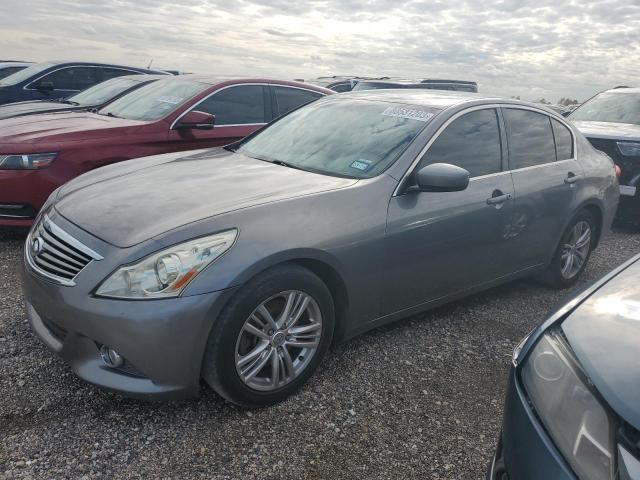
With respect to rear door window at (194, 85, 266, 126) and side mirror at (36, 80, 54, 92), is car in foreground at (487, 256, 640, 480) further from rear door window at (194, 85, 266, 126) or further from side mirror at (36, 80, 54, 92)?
side mirror at (36, 80, 54, 92)

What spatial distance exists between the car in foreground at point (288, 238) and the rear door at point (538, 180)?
0.05ft

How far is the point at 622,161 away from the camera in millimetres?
6570

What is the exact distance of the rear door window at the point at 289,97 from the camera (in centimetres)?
623

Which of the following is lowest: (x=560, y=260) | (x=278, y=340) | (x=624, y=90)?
(x=560, y=260)

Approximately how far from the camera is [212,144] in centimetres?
564

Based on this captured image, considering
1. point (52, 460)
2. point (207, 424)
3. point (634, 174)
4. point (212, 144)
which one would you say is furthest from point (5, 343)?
point (634, 174)

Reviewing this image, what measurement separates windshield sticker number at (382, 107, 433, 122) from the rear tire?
166 cm

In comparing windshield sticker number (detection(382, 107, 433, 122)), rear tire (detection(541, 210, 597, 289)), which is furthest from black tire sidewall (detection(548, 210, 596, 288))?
windshield sticker number (detection(382, 107, 433, 122))

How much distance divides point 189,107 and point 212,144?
42cm

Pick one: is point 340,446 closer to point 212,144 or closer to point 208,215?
point 208,215

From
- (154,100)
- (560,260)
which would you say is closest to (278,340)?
(560,260)

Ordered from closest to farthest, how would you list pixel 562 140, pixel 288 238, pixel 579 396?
pixel 579 396
pixel 288 238
pixel 562 140

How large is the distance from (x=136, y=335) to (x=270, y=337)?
0.63m

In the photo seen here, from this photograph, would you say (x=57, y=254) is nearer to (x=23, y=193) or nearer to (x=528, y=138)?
(x=23, y=193)
